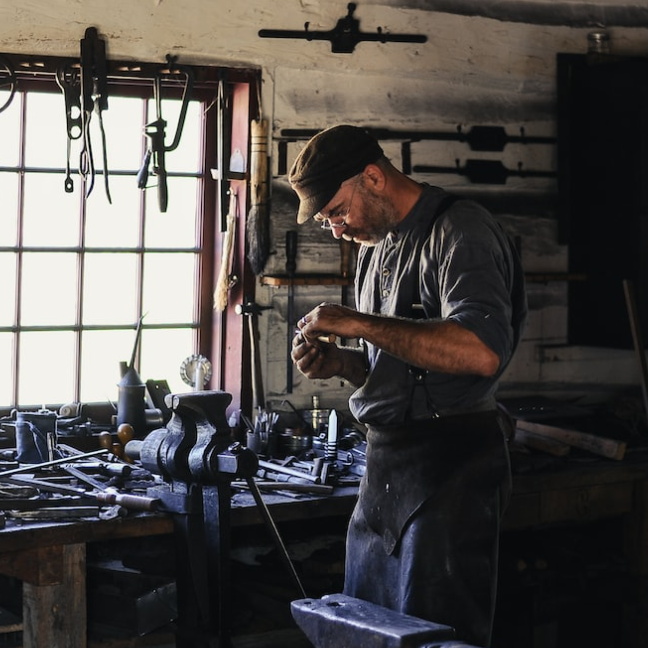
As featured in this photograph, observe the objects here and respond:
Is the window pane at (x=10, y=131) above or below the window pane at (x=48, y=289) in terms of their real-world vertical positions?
above

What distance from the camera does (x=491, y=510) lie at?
2.85 meters

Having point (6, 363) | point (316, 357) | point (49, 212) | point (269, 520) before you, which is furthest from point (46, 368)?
point (316, 357)

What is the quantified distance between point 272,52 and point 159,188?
70cm

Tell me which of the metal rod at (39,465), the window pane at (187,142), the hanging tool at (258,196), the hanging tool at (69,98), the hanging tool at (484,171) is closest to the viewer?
the metal rod at (39,465)

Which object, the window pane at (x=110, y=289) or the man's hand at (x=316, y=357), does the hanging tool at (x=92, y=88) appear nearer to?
the window pane at (x=110, y=289)

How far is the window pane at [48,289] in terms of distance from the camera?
4.20 m

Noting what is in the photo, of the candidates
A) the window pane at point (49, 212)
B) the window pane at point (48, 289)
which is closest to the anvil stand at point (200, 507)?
the window pane at point (48, 289)

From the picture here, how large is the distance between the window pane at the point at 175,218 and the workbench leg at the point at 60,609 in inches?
57.8

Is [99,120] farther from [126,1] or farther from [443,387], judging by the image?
[443,387]

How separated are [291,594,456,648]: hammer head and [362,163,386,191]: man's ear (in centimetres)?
103

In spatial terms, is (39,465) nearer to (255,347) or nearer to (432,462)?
(255,347)

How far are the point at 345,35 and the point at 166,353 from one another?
139 centimetres

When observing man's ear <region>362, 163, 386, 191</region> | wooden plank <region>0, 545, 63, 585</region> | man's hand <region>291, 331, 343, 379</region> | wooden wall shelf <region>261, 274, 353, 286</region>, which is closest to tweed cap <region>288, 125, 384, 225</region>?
man's ear <region>362, 163, 386, 191</region>

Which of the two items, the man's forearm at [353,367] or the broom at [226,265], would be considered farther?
the broom at [226,265]
